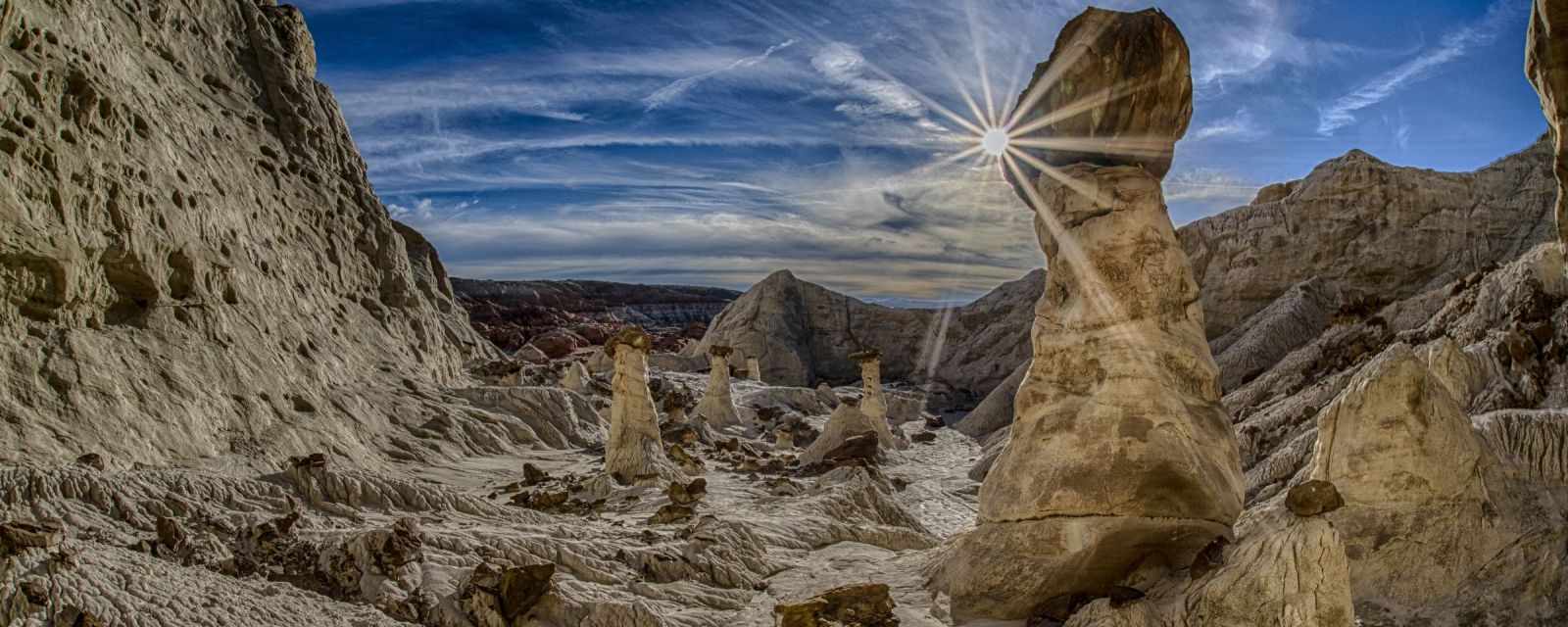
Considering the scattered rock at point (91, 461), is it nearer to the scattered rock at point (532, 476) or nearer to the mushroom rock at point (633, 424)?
the scattered rock at point (532, 476)

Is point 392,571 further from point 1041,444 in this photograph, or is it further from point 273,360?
point 273,360

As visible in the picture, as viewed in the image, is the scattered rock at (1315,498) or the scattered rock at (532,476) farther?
the scattered rock at (532,476)

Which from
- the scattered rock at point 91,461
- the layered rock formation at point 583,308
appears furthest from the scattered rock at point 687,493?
the layered rock formation at point 583,308

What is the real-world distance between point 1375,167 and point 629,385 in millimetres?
26949

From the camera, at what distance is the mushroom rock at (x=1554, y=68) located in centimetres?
397

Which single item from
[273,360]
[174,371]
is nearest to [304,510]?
[174,371]

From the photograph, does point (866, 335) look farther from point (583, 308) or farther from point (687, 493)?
point (583, 308)

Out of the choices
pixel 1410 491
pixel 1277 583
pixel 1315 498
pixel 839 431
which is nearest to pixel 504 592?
pixel 1277 583

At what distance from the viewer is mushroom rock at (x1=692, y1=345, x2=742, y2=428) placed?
88.7 ft

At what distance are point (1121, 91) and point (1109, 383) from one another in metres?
3.00

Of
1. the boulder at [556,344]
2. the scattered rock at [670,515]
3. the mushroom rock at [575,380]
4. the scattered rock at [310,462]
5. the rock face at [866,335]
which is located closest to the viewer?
the scattered rock at [310,462]

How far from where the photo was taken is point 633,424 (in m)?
16.2

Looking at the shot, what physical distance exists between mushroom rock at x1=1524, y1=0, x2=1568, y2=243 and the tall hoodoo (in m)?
3.88

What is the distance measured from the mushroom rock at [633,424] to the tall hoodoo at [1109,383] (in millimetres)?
8180
